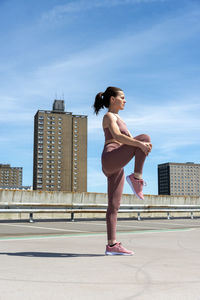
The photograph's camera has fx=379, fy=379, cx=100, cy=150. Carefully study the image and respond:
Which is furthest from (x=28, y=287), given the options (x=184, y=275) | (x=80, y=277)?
(x=184, y=275)

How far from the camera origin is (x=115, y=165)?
4.38m

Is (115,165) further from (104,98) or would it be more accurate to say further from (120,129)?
(104,98)

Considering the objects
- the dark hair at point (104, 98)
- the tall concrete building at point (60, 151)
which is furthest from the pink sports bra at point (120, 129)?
the tall concrete building at point (60, 151)

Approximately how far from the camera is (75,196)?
15141 millimetres

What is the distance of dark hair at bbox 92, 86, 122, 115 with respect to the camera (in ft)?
16.8

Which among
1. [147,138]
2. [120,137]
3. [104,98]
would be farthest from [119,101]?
[147,138]

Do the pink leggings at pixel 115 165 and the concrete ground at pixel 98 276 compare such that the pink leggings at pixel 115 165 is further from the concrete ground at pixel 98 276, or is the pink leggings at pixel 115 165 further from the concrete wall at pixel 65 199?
the concrete wall at pixel 65 199

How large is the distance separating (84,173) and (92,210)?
153 metres

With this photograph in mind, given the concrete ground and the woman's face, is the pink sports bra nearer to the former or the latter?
the woman's face

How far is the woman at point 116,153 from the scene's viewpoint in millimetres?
4227

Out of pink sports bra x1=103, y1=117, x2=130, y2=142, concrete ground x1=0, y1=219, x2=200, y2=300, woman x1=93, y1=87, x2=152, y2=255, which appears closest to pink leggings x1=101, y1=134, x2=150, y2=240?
woman x1=93, y1=87, x2=152, y2=255

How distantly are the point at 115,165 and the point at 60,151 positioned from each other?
16633 cm

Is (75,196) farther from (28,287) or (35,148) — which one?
→ (35,148)

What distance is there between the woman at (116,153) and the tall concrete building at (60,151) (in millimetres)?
160658
